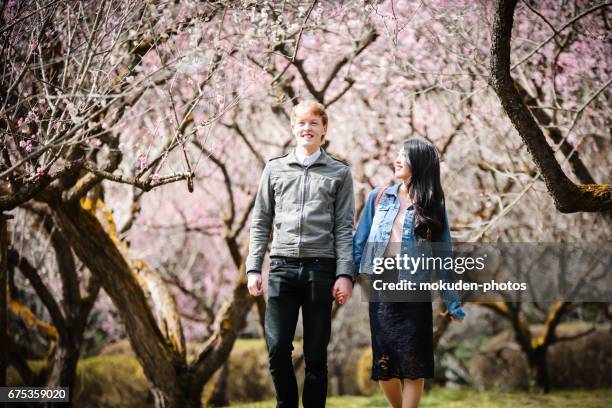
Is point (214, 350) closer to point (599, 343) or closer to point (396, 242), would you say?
point (396, 242)

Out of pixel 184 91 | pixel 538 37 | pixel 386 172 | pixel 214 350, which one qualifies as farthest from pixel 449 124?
pixel 214 350

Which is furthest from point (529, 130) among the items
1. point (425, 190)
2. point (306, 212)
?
point (306, 212)

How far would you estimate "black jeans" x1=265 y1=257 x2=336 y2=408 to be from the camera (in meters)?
2.87

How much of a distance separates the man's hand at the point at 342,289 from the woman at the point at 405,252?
21cm

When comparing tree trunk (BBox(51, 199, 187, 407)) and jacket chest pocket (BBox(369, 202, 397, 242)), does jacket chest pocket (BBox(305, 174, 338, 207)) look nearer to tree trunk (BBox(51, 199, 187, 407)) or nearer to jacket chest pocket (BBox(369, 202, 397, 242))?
jacket chest pocket (BBox(369, 202, 397, 242))

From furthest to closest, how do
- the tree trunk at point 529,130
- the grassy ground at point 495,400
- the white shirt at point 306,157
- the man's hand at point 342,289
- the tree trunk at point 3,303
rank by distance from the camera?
1. the grassy ground at point 495,400
2. the tree trunk at point 3,303
3. the white shirt at point 306,157
4. the man's hand at point 342,289
5. the tree trunk at point 529,130

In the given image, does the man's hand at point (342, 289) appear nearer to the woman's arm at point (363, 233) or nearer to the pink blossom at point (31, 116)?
the woman's arm at point (363, 233)

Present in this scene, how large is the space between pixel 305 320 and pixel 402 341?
497 mm

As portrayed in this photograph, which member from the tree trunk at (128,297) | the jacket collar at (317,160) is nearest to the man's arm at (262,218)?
the jacket collar at (317,160)

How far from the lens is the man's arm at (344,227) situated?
9.66 ft

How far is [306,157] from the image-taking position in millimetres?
3098

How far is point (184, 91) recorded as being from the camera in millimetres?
6445

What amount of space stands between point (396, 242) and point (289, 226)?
0.57m

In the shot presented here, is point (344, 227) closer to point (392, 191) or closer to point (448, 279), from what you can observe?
point (392, 191)
